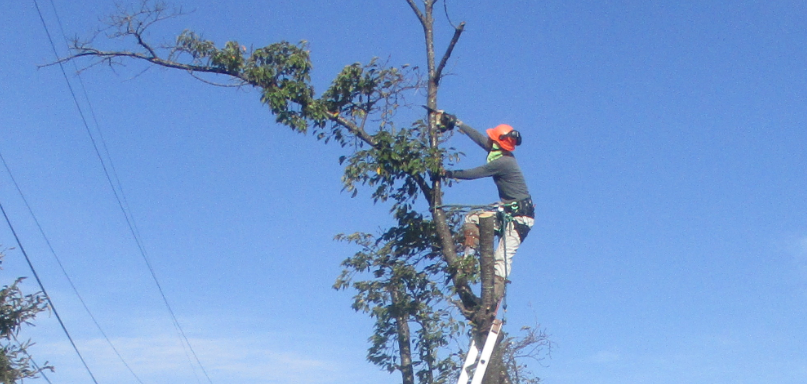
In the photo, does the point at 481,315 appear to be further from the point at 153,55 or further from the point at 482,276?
the point at 153,55

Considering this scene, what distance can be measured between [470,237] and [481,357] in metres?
1.68

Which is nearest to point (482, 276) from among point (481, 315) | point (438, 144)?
point (481, 315)

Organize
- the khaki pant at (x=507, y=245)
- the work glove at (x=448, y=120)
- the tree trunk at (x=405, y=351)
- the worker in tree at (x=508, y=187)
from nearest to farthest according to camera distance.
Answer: the khaki pant at (x=507, y=245) < the worker in tree at (x=508, y=187) < the work glove at (x=448, y=120) < the tree trunk at (x=405, y=351)

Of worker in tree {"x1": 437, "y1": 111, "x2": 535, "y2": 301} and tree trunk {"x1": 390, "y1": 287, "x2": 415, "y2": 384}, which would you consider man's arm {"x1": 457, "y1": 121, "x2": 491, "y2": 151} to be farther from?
tree trunk {"x1": 390, "y1": 287, "x2": 415, "y2": 384}

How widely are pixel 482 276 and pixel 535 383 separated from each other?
2.75m

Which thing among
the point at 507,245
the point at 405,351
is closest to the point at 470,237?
the point at 507,245

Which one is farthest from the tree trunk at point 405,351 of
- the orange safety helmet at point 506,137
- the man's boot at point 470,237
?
the orange safety helmet at point 506,137

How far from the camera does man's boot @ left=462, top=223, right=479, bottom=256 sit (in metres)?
8.47

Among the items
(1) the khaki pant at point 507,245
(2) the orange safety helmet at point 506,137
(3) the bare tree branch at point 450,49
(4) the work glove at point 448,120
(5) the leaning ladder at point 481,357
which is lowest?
(5) the leaning ladder at point 481,357

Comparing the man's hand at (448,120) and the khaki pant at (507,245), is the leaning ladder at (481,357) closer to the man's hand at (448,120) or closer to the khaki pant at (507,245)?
the khaki pant at (507,245)

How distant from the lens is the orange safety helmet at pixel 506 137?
8047 millimetres

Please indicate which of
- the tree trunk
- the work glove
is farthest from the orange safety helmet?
the tree trunk

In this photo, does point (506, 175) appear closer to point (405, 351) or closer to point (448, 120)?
point (448, 120)

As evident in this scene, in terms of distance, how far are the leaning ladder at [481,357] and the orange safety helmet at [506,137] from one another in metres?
1.61
